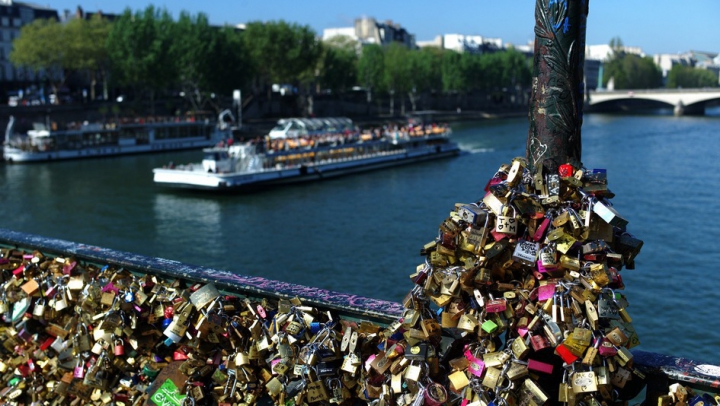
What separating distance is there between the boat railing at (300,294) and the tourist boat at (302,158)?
2387 centimetres

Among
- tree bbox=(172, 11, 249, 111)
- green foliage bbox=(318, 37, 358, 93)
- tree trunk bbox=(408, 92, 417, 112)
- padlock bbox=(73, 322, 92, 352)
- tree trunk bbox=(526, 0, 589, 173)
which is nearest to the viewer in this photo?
tree trunk bbox=(526, 0, 589, 173)

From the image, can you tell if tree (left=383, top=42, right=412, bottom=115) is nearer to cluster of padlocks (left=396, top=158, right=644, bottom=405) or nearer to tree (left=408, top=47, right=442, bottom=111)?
tree (left=408, top=47, right=442, bottom=111)

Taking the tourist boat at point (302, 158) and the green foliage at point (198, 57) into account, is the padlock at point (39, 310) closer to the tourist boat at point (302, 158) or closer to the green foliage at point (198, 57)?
the tourist boat at point (302, 158)

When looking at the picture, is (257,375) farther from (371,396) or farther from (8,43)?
(8,43)

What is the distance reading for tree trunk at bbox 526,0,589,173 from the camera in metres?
2.79

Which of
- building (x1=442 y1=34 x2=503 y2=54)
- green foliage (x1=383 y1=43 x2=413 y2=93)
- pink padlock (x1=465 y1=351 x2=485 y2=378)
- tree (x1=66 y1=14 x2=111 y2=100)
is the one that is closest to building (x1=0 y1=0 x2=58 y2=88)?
tree (x1=66 y1=14 x2=111 y2=100)

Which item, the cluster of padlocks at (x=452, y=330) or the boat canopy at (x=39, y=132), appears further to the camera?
the boat canopy at (x=39, y=132)

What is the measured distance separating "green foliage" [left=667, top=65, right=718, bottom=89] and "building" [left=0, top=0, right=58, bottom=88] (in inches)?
3561

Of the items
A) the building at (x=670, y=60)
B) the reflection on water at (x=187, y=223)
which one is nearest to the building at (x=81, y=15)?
the reflection on water at (x=187, y=223)

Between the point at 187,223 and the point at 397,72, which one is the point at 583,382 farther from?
the point at 397,72

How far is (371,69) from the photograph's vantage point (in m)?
69.6

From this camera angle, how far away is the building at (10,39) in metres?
57.0

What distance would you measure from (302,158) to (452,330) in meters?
30.5

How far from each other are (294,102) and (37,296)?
60.3 m
